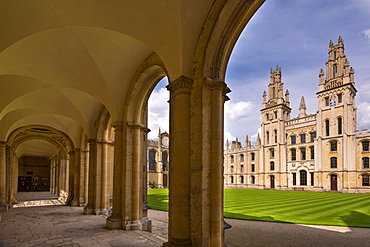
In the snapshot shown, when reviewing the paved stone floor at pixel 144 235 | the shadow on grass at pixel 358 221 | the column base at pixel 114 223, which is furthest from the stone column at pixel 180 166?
the shadow on grass at pixel 358 221

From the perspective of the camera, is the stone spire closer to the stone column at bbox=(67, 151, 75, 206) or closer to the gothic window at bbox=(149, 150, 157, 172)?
the gothic window at bbox=(149, 150, 157, 172)

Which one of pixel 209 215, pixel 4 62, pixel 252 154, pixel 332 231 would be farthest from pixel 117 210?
pixel 252 154

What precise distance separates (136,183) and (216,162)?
4194mm

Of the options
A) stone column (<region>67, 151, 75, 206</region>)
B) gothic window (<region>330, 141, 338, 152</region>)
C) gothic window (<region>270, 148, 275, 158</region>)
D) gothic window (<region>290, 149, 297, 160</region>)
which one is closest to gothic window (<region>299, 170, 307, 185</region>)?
gothic window (<region>290, 149, 297, 160</region>)

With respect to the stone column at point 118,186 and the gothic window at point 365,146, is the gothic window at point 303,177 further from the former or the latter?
the stone column at point 118,186

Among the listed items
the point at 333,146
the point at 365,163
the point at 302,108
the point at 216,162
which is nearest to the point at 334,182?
the point at 365,163

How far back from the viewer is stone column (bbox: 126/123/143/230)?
8.25 m

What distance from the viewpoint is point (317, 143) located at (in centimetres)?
3931

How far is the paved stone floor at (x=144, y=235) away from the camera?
6.54 meters

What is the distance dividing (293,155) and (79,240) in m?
43.5

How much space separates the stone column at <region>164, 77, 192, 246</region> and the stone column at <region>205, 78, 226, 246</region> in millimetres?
482

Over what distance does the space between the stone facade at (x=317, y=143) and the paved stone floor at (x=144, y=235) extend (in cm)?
3076

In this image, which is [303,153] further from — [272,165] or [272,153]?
[272,165]

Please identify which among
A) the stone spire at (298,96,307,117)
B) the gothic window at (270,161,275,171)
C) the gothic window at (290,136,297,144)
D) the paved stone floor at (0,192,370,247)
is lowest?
the gothic window at (270,161,275,171)
